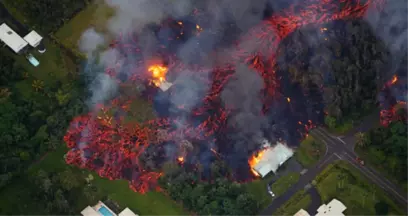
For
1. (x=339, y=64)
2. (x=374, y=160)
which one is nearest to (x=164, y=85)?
(x=339, y=64)

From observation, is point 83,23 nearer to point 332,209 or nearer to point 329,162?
point 329,162

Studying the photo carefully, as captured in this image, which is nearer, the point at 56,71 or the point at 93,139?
the point at 93,139

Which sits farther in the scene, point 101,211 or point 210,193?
point 101,211

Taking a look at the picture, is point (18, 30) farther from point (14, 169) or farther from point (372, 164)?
point (372, 164)

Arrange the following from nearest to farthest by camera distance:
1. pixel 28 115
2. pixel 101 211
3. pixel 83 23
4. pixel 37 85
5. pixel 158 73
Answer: pixel 101 211
pixel 28 115
pixel 158 73
pixel 37 85
pixel 83 23

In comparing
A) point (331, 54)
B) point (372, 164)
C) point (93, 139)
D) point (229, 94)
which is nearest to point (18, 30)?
point (93, 139)

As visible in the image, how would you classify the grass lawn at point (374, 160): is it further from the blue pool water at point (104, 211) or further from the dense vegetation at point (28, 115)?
the dense vegetation at point (28, 115)

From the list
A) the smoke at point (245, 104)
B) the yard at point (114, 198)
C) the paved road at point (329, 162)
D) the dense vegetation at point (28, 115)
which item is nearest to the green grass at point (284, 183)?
the paved road at point (329, 162)

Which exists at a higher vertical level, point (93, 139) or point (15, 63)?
point (15, 63)
